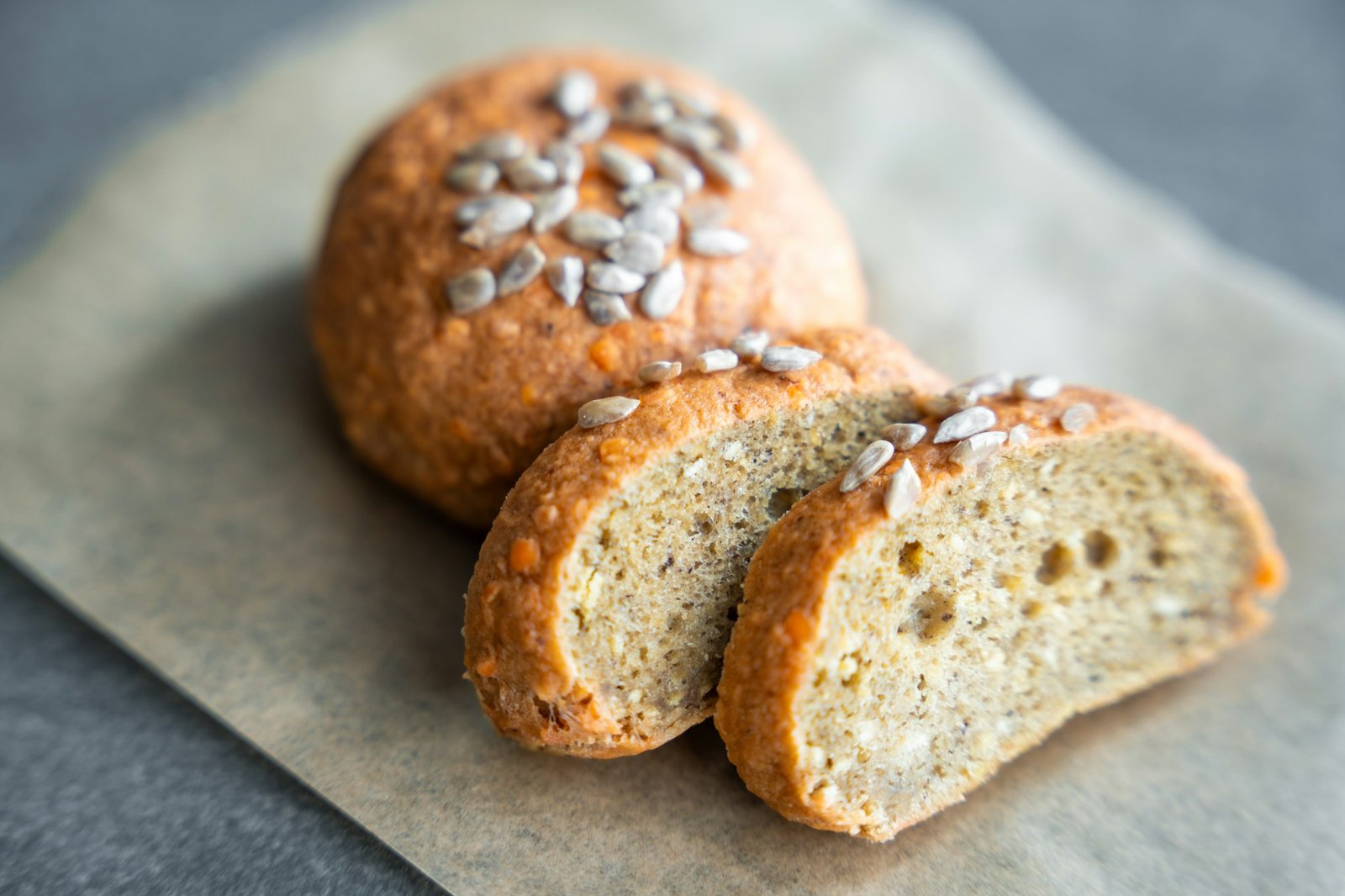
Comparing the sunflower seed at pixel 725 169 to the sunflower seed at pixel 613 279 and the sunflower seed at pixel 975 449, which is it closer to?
the sunflower seed at pixel 613 279

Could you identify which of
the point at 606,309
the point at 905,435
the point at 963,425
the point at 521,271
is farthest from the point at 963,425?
the point at 521,271

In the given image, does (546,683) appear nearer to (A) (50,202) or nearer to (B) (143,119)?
(A) (50,202)

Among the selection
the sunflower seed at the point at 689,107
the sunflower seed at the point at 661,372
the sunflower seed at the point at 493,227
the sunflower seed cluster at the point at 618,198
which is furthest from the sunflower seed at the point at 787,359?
the sunflower seed at the point at 689,107

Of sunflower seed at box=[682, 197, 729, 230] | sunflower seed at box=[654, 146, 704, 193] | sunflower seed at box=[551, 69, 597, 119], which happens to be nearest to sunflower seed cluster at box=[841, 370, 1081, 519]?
sunflower seed at box=[682, 197, 729, 230]

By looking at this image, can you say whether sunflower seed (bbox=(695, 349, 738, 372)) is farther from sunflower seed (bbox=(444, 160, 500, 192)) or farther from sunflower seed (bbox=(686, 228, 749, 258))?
sunflower seed (bbox=(444, 160, 500, 192))

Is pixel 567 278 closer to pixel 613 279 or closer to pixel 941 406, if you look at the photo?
pixel 613 279
